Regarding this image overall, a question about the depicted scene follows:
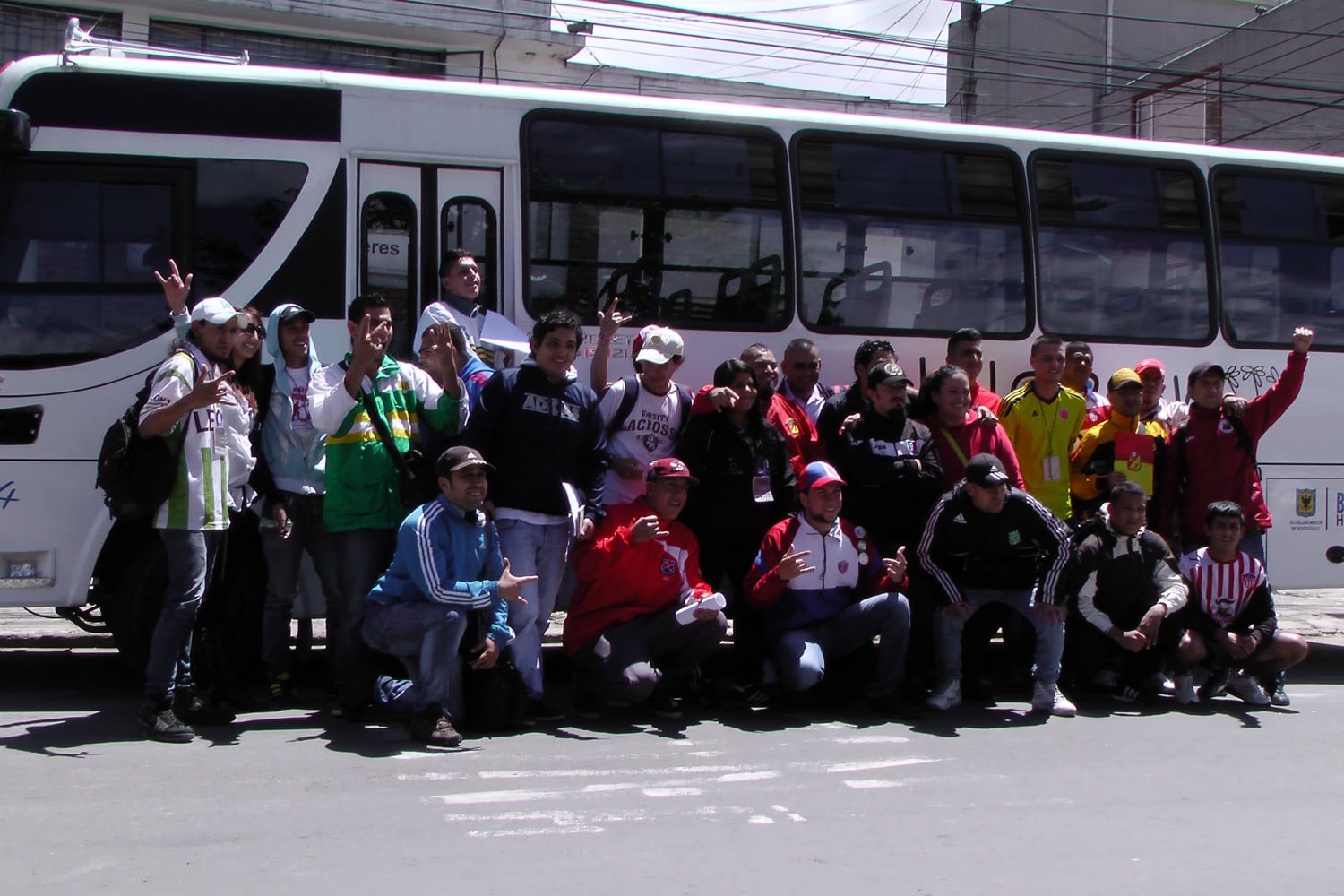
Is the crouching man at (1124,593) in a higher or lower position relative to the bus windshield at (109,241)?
lower

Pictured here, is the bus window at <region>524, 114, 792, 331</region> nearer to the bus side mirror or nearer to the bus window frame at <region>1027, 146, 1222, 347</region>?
the bus window frame at <region>1027, 146, 1222, 347</region>

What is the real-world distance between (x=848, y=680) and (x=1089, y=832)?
2.39m

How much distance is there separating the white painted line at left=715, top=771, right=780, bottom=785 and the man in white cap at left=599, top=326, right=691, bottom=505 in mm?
1875

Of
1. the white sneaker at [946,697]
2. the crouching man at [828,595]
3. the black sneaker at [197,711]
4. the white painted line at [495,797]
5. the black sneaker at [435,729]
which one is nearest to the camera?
the white painted line at [495,797]

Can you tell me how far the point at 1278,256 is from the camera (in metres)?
8.88

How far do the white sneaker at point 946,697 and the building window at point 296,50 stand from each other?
611 inches

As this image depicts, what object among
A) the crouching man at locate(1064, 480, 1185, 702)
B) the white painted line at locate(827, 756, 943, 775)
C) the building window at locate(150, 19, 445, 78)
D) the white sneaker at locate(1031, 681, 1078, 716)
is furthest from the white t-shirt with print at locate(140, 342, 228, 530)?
the building window at locate(150, 19, 445, 78)

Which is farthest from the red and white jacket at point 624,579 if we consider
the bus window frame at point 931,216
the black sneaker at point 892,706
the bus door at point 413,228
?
the bus window frame at point 931,216

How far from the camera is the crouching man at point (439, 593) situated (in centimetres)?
593

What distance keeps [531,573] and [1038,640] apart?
2.77 metres

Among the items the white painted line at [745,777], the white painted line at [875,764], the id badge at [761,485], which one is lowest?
the white painted line at [875,764]

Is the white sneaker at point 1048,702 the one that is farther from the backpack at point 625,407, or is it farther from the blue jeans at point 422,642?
the blue jeans at point 422,642

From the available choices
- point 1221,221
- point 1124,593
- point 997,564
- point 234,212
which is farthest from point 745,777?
point 1221,221

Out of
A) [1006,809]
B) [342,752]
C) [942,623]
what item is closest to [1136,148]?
[942,623]
